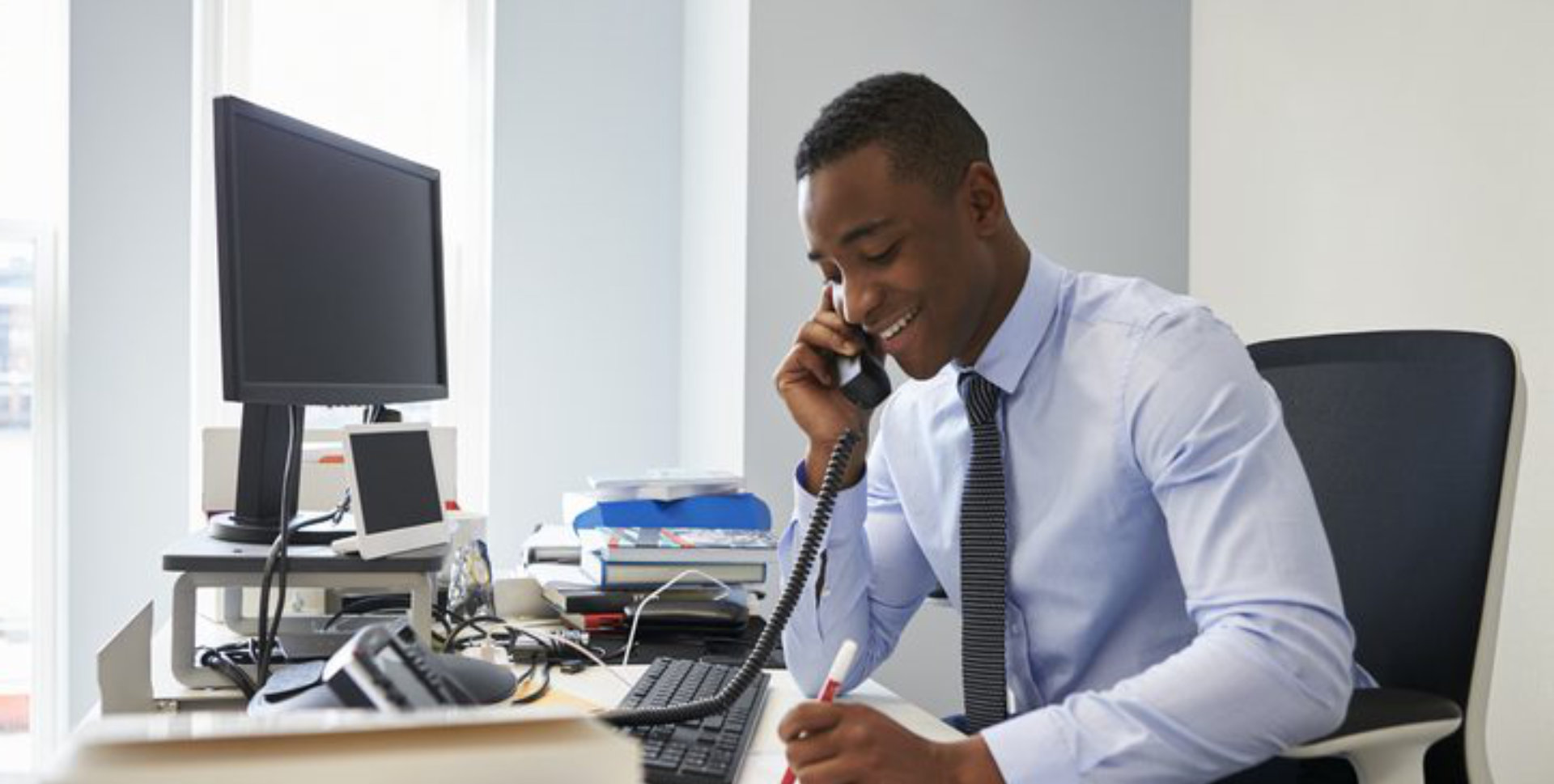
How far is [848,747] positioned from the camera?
89 centimetres

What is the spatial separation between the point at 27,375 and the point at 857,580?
255cm

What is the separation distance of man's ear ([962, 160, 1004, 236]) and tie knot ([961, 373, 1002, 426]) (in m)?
0.15

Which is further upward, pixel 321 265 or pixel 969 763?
pixel 321 265

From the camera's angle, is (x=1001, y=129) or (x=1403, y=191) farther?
(x=1001, y=129)

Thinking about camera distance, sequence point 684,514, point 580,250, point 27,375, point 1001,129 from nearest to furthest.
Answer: point 684,514, point 1001,129, point 27,375, point 580,250

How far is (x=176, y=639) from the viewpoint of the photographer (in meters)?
1.34

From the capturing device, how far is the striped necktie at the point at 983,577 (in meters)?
1.24

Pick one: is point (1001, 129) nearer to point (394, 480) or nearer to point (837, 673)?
point (394, 480)

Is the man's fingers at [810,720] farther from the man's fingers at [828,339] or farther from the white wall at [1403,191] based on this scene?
the white wall at [1403,191]

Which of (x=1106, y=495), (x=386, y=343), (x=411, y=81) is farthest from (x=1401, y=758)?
(x=411, y=81)

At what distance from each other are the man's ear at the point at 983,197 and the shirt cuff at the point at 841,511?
0.31 m

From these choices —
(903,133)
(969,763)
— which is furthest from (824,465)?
(969,763)

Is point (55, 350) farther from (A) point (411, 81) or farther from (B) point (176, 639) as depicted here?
(B) point (176, 639)

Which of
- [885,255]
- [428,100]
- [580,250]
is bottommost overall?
[885,255]
